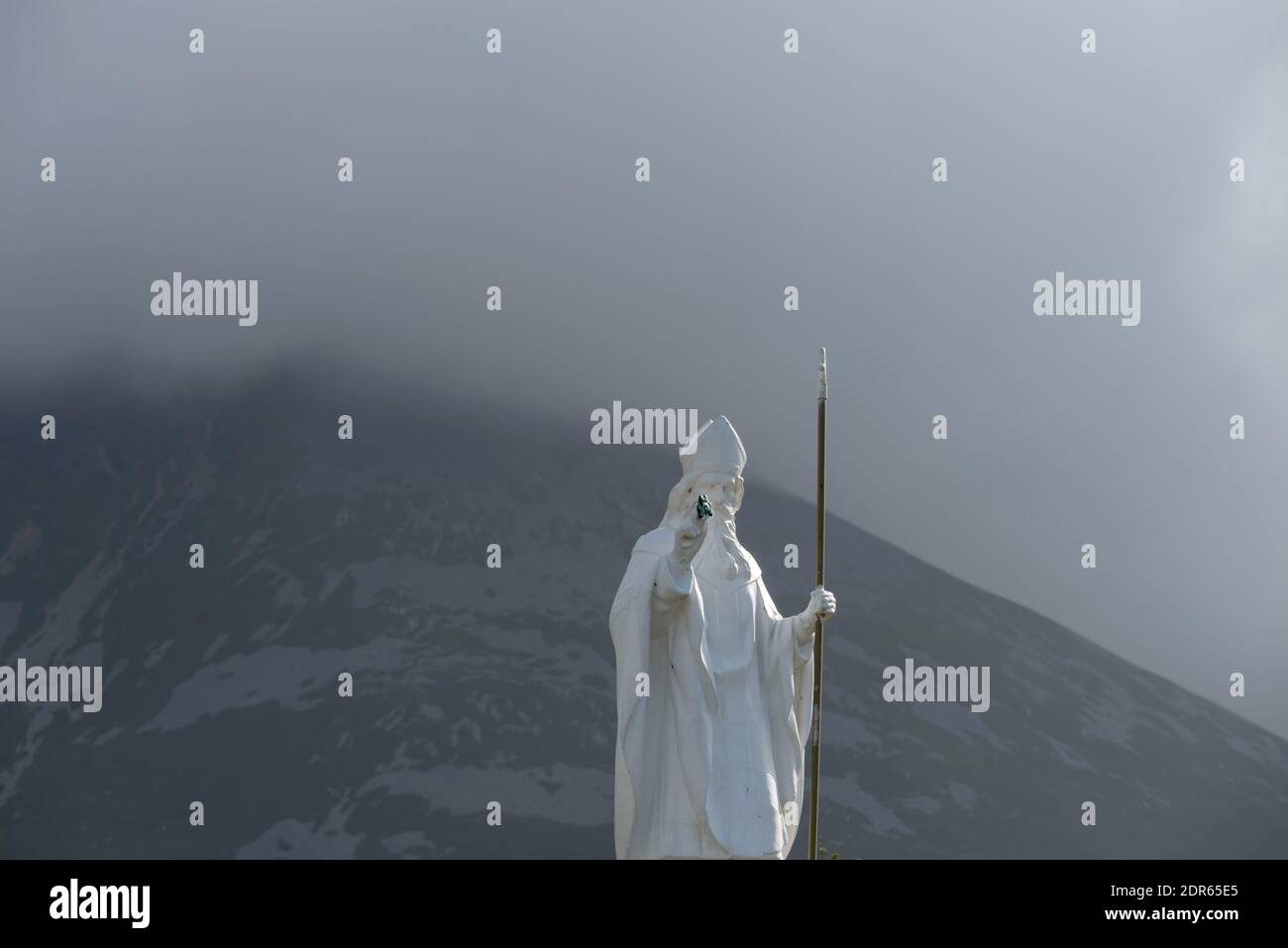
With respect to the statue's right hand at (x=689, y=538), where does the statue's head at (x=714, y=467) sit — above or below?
above

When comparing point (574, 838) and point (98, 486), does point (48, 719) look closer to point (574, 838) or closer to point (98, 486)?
point (98, 486)

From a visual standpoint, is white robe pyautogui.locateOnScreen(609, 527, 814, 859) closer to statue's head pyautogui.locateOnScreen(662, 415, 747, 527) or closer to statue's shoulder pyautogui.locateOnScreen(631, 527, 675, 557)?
statue's shoulder pyautogui.locateOnScreen(631, 527, 675, 557)

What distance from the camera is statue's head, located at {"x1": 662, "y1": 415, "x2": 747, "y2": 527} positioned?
1934 centimetres

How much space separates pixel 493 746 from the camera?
1869 inches

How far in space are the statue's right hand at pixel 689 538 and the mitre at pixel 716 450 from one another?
85 centimetres

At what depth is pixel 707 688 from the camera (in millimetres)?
18797

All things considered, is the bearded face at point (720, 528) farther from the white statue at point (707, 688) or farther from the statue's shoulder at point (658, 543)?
the statue's shoulder at point (658, 543)

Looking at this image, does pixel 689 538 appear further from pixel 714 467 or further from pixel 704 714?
pixel 704 714

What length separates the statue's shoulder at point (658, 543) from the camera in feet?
62.1

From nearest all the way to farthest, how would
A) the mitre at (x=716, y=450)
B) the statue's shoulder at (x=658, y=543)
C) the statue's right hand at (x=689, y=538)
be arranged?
the statue's right hand at (x=689, y=538), the statue's shoulder at (x=658, y=543), the mitre at (x=716, y=450)

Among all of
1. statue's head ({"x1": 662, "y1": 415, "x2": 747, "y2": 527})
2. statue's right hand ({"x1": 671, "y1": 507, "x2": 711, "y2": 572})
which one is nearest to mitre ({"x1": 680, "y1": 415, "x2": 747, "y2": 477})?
statue's head ({"x1": 662, "y1": 415, "x2": 747, "y2": 527})

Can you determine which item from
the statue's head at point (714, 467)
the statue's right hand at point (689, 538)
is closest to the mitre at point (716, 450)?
the statue's head at point (714, 467)

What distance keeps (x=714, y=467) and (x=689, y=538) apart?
1.10 metres

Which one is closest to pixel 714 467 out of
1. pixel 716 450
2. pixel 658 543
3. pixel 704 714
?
pixel 716 450
